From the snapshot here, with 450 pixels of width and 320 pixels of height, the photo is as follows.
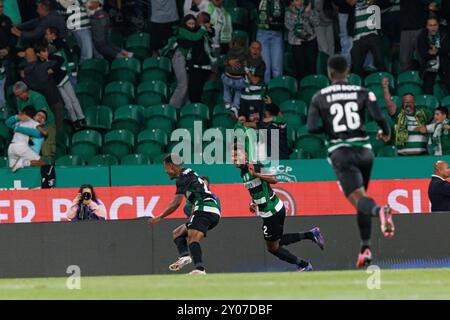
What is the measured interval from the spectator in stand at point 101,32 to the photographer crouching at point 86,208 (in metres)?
5.46

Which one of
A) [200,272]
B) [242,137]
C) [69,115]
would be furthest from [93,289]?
[69,115]

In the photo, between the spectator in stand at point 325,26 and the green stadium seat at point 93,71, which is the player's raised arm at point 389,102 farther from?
the green stadium seat at point 93,71

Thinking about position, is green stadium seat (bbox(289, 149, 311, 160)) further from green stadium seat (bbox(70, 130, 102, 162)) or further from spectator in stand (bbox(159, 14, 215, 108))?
green stadium seat (bbox(70, 130, 102, 162))

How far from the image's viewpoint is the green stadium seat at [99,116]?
80.7ft

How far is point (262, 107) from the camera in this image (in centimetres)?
2314

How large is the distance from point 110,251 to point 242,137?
330 cm

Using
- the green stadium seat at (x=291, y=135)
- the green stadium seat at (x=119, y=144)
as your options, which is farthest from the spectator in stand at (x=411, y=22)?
the green stadium seat at (x=119, y=144)

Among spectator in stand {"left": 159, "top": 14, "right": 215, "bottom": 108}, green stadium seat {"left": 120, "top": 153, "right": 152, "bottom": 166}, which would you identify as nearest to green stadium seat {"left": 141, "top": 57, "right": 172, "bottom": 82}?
spectator in stand {"left": 159, "top": 14, "right": 215, "bottom": 108}

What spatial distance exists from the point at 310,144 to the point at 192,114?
2462 millimetres

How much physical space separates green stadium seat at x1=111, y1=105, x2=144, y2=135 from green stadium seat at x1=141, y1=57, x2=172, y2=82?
3.73 ft

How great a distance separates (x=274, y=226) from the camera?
18.5 meters

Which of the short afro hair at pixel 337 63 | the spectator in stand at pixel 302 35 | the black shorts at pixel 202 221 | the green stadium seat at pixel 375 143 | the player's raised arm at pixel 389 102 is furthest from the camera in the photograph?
the spectator in stand at pixel 302 35

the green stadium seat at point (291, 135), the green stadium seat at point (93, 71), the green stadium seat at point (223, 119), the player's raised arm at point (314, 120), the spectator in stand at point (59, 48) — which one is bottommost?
the player's raised arm at point (314, 120)

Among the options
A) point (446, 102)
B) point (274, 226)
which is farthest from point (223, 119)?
point (274, 226)
